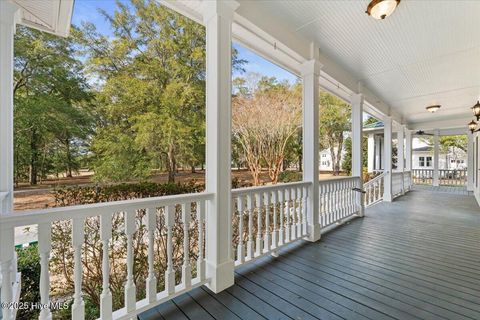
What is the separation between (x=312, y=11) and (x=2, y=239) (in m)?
3.27

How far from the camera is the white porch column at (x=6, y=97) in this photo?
1.77m

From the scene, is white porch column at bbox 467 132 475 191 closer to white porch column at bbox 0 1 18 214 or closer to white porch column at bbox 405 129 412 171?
white porch column at bbox 405 129 412 171

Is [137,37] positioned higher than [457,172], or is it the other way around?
[137,37]

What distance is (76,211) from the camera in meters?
1.35

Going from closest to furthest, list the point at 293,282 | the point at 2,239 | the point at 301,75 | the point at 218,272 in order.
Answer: the point at 2,239, the point at 218,272, the point at 293,282, the point at 301,75

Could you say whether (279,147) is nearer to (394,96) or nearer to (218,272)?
(394,96)

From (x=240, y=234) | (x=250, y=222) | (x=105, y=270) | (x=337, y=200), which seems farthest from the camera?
(x=337, y=200)

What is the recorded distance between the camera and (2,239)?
115cm

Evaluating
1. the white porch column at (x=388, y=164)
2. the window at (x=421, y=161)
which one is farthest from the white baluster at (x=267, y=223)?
the window at (x=421, y=161)

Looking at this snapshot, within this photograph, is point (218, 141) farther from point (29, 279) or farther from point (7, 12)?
point (29, 279)

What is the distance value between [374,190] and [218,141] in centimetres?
664

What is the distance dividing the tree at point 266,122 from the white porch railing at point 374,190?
112 inches

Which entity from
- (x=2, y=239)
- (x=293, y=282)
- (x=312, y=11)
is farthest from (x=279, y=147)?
(x=2, y=239)

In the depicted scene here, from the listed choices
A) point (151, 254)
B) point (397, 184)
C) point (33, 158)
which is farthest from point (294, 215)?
point (397, 184)
